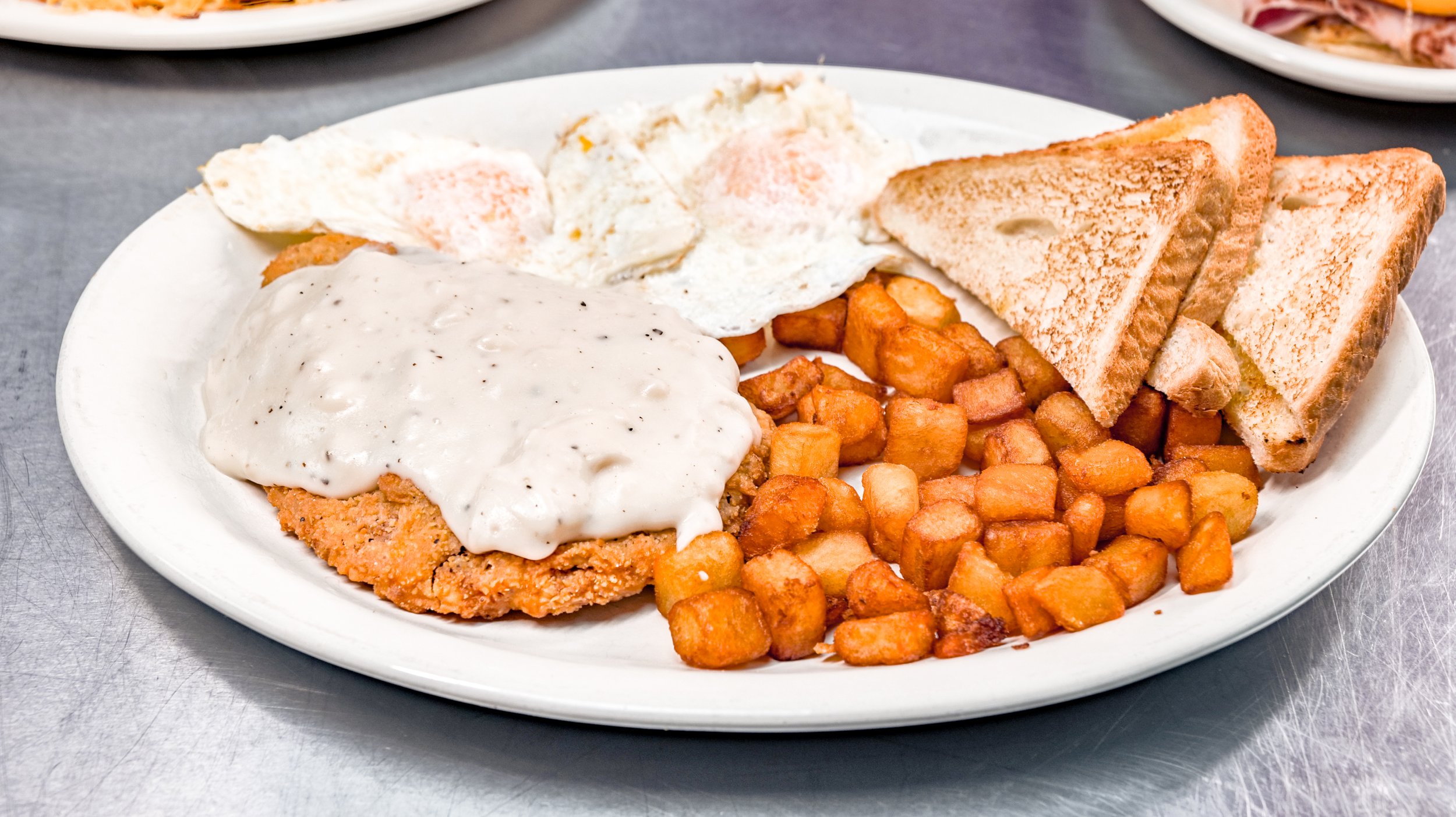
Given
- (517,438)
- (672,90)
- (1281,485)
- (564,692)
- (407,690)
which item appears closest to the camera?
(564,692)

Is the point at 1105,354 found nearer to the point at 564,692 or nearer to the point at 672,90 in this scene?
the point at 564,692

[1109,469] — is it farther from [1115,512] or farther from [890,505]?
[890,505]

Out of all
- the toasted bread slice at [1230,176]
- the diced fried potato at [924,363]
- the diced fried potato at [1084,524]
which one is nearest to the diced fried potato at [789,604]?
the diced fried potato at [1084,524]

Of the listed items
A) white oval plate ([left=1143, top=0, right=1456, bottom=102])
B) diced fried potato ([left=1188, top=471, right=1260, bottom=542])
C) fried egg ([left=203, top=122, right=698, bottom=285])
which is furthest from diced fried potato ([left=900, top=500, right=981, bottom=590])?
white oval plate ([left=1143, top=0, right=1456, bottom=102])

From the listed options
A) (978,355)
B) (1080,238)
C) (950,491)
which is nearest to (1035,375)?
(978,355)

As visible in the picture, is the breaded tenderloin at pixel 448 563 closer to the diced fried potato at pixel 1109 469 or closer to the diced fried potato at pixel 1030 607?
the diced fried potato at pixel 1030 607

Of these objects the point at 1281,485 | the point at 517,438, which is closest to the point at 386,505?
the point at 517,438
